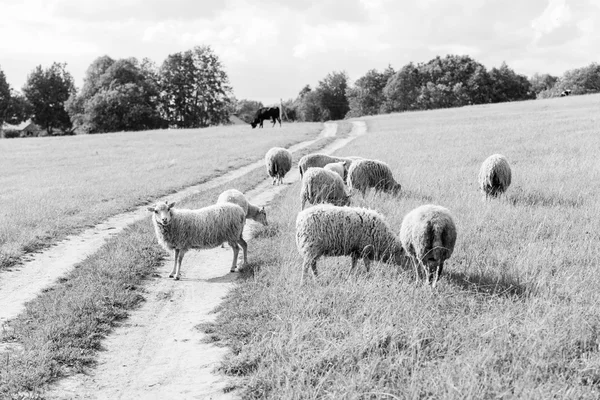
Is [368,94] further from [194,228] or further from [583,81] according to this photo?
[194,228]

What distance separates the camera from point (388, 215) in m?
12.5

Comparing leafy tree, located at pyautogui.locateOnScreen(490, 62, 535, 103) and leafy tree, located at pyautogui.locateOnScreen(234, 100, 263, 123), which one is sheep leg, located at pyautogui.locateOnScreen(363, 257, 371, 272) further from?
leafy tree, located at pyautogui.locateOnScreen(234, 100, 263, 123)

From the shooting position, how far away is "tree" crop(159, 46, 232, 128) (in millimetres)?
90000

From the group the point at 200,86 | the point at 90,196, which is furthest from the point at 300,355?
the point at 200,86

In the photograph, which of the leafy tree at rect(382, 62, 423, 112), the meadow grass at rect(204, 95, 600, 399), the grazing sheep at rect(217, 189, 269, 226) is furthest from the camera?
the leafy tree at rect(382, 62, 423, 112)

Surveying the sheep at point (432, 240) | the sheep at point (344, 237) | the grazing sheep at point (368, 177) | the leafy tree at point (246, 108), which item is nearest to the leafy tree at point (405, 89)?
the leafy tree at point (246, 108)

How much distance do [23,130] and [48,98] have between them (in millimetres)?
13178

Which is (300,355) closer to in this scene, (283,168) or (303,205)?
(303,205)

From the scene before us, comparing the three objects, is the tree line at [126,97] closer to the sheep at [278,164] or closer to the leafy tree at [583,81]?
the sheep at [278,164]

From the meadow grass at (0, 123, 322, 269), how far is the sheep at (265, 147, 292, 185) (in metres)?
3.47

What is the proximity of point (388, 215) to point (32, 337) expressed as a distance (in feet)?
26.5

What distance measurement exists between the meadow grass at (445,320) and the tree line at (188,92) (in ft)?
243

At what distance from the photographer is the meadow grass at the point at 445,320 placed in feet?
17.8

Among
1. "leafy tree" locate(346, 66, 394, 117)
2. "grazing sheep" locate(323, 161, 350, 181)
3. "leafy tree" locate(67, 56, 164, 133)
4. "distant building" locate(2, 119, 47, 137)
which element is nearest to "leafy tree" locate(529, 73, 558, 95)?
"leafy tree" locate(346, 66, 394, 117)
